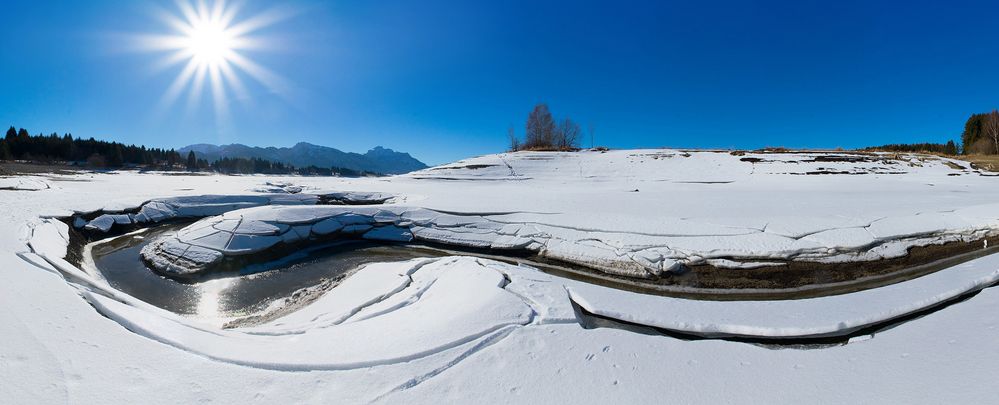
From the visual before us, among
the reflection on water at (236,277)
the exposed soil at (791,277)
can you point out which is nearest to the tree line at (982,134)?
the exposed soil at (791,277)

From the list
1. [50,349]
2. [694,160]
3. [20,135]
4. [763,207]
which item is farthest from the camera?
[20,135]

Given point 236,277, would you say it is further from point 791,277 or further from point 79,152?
point 79,152

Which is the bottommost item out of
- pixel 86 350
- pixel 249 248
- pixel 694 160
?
pixel 249 248

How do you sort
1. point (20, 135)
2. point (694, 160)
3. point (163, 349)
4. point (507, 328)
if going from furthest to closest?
1. point (20, 135)
2. point (694, 160)
3. point (507, 328)
4. point (163, 349)

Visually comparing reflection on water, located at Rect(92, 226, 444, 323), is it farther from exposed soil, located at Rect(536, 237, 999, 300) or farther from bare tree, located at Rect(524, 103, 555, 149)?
bare tree, located at Rect(524, 103, 555, 149)

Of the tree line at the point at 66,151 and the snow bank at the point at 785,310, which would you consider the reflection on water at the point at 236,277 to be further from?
the tree line at the point at 66,151

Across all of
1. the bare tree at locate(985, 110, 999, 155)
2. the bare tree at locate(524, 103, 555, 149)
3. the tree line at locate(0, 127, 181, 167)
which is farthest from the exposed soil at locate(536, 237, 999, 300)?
the tree line at locate(0, 127, 181, 167)

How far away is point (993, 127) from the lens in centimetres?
3888

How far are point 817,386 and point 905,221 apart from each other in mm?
9529

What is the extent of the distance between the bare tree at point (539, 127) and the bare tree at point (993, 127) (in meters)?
48.4

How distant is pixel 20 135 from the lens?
5150 centimetres

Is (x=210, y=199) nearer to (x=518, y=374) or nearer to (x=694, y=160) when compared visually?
(x=518, y=374)

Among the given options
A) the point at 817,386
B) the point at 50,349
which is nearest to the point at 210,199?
the point at 50,349

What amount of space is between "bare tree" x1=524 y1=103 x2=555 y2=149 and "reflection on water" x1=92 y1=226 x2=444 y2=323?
37.2 meters
